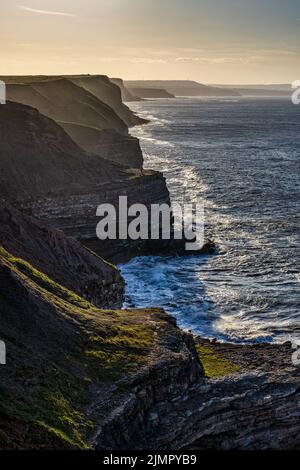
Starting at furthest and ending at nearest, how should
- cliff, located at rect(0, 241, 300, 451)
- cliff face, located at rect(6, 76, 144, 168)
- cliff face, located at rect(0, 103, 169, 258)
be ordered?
cliff face, located at rect(6, 76, 144, 168), cliff face, located at rect(0, 103, 169, 258), cliff, located at rect(0, 241, 300, 451)

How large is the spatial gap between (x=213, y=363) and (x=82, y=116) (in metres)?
82.2

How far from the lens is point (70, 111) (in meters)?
107

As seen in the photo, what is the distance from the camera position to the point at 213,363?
2958 cm

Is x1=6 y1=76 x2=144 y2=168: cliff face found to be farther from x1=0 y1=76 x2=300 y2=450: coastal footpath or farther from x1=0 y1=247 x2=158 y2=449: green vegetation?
x1=0 y1=247 x2=158 y2=449: green vegetation

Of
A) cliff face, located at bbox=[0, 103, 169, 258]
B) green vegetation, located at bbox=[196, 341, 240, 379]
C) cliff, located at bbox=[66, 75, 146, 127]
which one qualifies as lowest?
green vegetation, located at bbox=[196, 341, 240, 379]

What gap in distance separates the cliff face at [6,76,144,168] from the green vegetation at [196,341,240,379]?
172ft

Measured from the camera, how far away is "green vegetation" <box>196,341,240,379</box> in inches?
1093

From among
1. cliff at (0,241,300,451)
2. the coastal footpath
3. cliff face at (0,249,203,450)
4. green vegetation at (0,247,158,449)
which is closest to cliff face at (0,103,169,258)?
the coastal footpath

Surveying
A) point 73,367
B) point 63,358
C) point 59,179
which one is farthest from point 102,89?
point 73,367

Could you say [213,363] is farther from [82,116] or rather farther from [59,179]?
[82,116]

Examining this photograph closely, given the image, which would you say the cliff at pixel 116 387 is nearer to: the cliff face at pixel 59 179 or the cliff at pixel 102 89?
the cliff face at pixel 59 179

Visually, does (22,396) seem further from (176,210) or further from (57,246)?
(176,210)

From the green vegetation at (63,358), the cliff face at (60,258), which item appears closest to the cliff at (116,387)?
the green vegetation at (63,358)

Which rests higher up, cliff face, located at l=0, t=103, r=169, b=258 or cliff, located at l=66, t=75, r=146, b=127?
cliff, located at l=66, t=75, r=146, b=127
